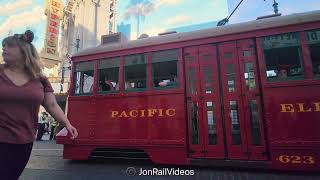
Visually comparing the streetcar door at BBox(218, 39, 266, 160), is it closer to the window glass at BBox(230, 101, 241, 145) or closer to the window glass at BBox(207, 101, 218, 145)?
the window glass at BBox(230, 101, 241, 145)

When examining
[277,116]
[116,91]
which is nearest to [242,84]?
[277,116]

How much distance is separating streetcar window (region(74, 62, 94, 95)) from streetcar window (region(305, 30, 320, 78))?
→ 4.96m

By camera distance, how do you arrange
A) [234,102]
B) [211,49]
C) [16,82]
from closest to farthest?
1. [16,82]
2. [234,102]
3. [211,49]

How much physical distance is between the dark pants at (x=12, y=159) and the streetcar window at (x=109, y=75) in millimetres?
4311

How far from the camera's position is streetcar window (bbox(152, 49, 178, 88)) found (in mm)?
5828

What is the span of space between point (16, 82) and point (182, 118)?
151 inches

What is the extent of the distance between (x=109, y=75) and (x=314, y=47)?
14.8ft

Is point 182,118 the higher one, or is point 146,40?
point 146,40

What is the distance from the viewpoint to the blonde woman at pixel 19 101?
1.92 meters

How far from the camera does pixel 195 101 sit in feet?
18.1

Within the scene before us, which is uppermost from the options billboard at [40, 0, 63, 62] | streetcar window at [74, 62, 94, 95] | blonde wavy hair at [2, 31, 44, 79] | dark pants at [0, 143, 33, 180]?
billboard at [40, 0, 63, 62]

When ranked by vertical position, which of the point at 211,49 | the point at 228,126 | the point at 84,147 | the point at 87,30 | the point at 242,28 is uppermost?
the point at 87,30

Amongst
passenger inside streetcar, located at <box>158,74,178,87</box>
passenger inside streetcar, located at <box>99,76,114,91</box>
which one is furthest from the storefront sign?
passenger inside streetcar, located at <box>158,74,178,87</box>

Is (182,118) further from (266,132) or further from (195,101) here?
(266,132)
